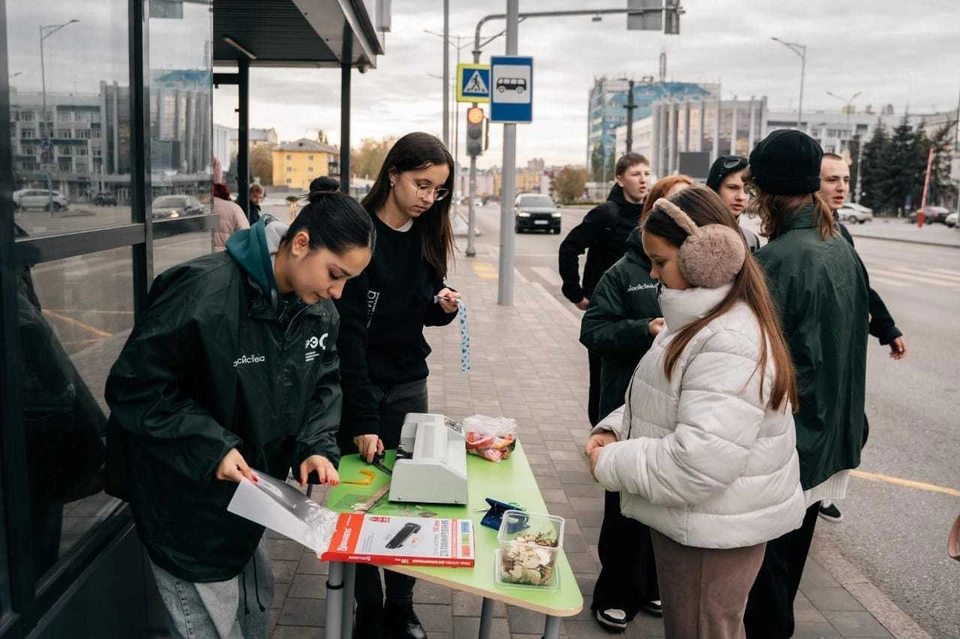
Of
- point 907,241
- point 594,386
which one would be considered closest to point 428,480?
point 594,386

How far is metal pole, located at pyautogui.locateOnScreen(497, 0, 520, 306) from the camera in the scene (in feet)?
42.2

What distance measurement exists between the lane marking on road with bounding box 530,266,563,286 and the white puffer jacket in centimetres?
1482

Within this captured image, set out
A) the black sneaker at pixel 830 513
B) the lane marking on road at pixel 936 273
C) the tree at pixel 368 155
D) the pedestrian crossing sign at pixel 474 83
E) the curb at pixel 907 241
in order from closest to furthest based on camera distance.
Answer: the black sneaker at pixel 830 513 → the pedestrian crossing sign at pixel 474 83 → the lane marking on road at pixel 936 273 → the curb at pixel 907 241 → the tree at pixel 368 155

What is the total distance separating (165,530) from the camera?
2.24 meters

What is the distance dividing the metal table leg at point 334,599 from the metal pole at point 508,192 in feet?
34.6

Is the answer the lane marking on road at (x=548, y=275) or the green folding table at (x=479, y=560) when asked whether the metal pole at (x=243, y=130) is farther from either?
the lane marking on road at (x=548, y=275)

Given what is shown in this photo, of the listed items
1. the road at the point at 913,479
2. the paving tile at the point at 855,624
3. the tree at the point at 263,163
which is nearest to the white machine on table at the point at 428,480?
the paving tile at the point at 855,624

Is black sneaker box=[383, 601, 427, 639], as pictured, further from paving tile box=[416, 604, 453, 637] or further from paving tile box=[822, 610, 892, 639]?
paving tile box=[822, 610, 892, 639]

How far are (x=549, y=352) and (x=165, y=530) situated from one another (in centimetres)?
767

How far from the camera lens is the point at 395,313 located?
3.26m

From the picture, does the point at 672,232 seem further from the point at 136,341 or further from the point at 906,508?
the point at 906,508

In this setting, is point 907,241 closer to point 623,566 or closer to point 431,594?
point 623,566

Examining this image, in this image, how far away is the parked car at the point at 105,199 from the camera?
272cm

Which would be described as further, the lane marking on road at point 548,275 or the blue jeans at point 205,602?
the lane marking on road at point 548,275
